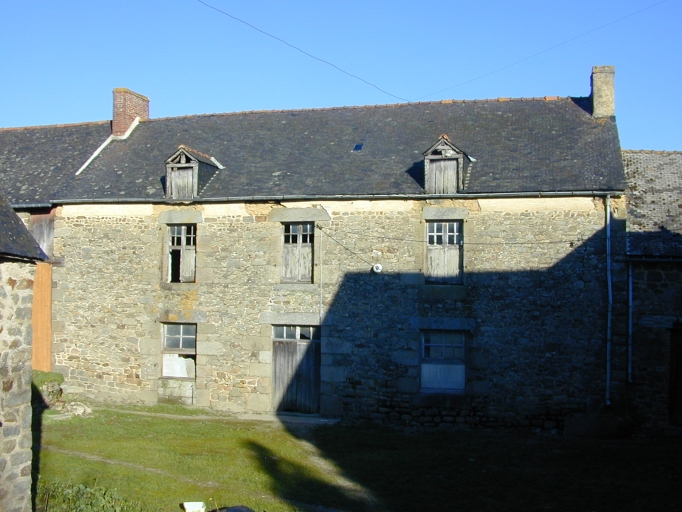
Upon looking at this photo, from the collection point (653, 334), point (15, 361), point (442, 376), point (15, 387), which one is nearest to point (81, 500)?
point (15, 387)

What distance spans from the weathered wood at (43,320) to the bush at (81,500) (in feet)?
26.3

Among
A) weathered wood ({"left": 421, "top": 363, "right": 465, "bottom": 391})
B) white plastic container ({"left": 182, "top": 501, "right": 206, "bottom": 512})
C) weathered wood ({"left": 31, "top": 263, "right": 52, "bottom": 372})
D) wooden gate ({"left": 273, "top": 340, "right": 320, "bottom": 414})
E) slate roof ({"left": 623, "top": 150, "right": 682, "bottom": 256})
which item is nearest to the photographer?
white plastic container ({"left": 182, "top": 501, "right": 206, "bottom": 512})

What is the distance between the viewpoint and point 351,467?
1070cm

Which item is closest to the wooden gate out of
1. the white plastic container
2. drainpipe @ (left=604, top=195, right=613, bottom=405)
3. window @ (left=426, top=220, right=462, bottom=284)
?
window @ (left=426, top=220, right=462, bottom=284)

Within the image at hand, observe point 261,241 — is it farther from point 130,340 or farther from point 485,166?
point 485,166

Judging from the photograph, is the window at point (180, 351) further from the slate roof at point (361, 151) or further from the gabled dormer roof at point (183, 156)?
the gabled dormer roof at point (183, 156)

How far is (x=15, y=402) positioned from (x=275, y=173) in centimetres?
927

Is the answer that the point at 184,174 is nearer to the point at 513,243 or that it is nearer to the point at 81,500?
the point at 513,243

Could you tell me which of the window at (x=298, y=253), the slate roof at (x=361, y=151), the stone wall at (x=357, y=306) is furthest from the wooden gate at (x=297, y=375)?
the slate roof at (x=361, y=151)

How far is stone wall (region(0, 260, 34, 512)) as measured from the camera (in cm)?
696

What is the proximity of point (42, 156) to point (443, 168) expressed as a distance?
37.0ft

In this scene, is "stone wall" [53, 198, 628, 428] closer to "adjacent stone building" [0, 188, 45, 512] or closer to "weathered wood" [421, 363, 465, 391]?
"weathered wood" [421, 363, 465, 391]

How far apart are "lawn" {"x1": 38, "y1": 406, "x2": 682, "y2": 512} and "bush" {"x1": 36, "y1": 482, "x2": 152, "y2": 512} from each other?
0.27 m

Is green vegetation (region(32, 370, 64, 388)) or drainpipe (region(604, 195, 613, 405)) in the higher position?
drainpipe (region(604, 195, 613, 405))
